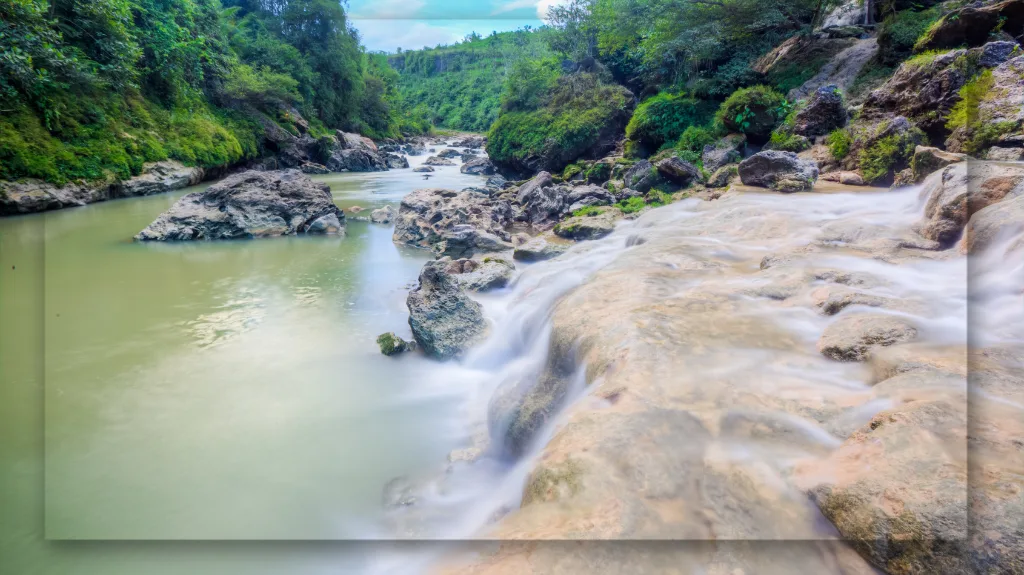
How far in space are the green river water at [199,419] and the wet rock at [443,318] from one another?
10.1 inches

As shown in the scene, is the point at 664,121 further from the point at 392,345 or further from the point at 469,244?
the point at 392,345

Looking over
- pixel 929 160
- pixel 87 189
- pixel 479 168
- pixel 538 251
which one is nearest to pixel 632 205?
pixel 538 251

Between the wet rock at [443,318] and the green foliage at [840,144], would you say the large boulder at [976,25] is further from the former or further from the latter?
the wet rock at [443,318]

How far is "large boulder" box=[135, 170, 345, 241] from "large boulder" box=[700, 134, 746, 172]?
9.53 m

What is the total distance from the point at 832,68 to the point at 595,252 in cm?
1149

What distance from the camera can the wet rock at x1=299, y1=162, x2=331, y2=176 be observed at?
24.4 meters

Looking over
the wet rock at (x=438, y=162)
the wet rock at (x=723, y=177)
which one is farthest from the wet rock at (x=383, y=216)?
the wet rock at (x=438, y=162)

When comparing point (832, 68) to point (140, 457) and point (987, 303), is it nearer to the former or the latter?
point (987, 303)

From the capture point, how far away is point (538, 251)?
8.42 m

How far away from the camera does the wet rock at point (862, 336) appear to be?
2.89 m

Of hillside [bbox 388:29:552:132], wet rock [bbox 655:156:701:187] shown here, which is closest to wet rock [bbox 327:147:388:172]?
wet rock [bbox 655:156:701:187]

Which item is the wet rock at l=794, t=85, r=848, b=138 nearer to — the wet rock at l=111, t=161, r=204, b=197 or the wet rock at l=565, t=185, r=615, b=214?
the wet rock at l=565, t=185, r=615, b=214

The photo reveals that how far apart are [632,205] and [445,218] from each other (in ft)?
14.1

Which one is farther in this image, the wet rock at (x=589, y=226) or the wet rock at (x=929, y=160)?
the wet rock at (x=589, y=226)
